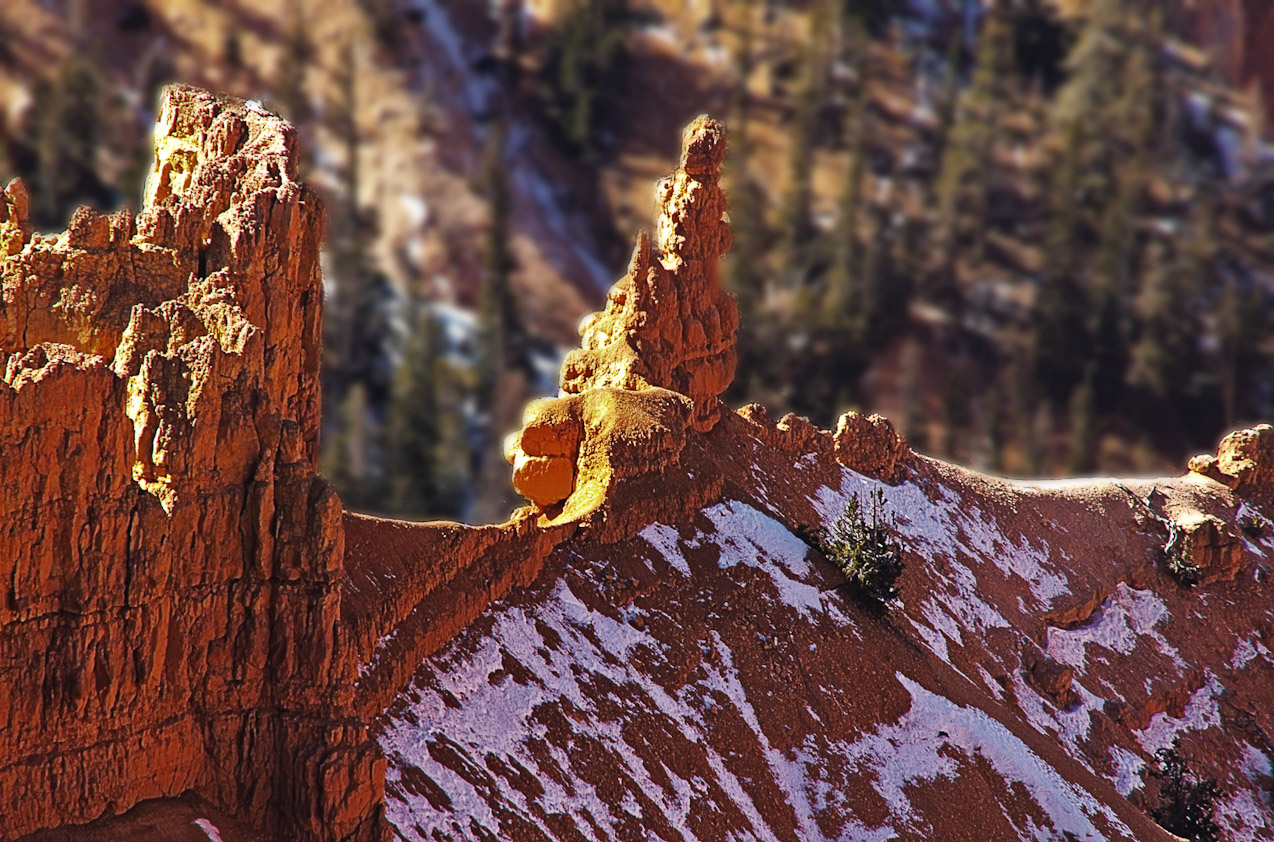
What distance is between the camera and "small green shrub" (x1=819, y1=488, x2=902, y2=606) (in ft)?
122

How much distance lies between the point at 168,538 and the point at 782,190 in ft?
389

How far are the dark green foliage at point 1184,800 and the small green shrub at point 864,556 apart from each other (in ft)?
22.3

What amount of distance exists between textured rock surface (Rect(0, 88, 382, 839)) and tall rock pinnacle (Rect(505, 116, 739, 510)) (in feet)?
26.6

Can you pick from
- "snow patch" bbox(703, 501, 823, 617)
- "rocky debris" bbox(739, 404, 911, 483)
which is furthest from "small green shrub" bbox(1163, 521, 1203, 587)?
"snow patch" bbox(703, 501, 823, 617)

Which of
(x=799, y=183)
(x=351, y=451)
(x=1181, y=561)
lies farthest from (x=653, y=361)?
(x=799, y=183)

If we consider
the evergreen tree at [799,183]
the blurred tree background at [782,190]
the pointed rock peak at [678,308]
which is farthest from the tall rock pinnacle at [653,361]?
the evergreen tree at [799,183]

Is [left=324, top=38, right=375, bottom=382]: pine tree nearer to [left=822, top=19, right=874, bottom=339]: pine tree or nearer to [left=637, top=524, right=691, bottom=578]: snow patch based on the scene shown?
[left=822, top=19, right=874, bottom=339]: pine tree

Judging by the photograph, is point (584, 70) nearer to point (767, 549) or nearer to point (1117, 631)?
point (1117, 631)

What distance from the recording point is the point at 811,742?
33.4 metres

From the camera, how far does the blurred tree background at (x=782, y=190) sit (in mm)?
119562

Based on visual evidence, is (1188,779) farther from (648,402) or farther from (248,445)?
(248,445)

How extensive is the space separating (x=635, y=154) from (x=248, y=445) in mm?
119499

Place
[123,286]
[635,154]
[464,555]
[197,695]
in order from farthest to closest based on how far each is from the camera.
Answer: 1. [635,154]
2. [464,555]
3. [123,286]
4. [197,695]

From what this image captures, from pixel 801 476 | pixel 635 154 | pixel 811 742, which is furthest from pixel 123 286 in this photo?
pixel 635 154
